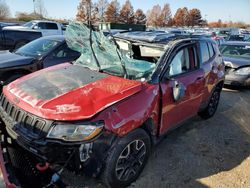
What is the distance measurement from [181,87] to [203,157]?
116 cm

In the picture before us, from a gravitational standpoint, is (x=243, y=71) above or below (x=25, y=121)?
below

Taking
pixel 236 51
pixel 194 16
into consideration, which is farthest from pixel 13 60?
pixel 194 16

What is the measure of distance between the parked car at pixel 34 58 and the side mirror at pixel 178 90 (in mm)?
3494

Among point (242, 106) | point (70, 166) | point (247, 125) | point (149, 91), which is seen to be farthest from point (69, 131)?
point (242, 106)

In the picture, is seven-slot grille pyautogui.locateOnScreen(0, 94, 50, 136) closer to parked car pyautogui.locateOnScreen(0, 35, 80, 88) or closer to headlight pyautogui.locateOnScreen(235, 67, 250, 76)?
parked car pyautogui.locateOnScreen(0, 35, 80, 88)

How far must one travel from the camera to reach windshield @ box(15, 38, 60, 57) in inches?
244

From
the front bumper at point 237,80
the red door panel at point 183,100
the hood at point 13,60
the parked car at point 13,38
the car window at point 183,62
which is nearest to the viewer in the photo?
the red door panel at point 183,100

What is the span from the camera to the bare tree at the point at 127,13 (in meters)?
64.2

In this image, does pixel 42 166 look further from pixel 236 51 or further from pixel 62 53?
pixel 236 51

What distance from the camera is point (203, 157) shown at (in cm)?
391

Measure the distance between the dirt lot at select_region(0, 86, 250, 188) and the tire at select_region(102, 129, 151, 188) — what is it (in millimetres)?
194

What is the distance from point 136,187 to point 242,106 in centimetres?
446

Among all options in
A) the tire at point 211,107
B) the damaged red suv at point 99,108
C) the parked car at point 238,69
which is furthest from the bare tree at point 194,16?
the damaged red suv at point 99,108

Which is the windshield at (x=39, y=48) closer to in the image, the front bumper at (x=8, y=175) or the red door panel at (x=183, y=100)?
the red door panel at (x=183, y=100)
